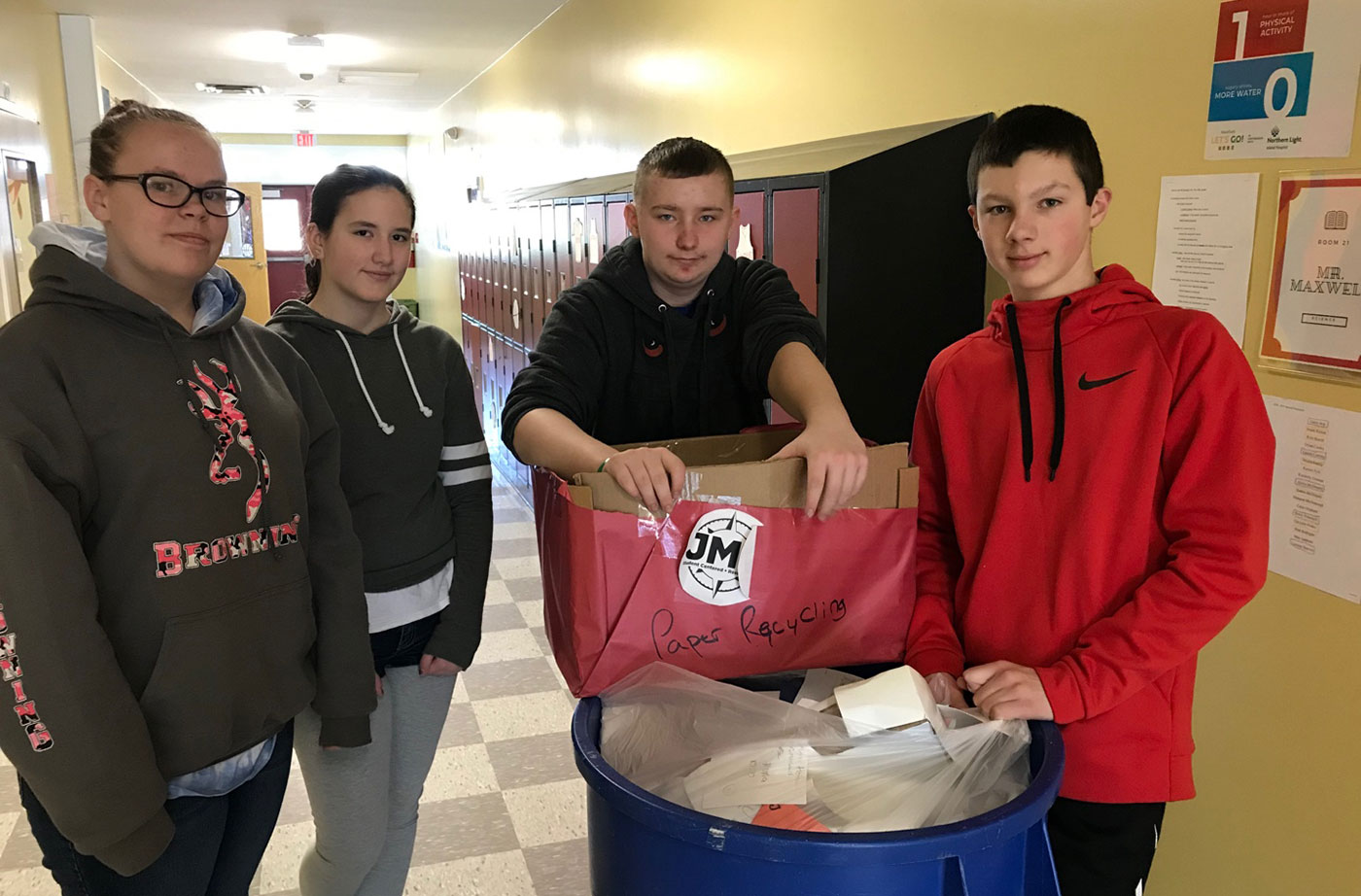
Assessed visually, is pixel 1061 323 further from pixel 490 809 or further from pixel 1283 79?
pixel 490 809

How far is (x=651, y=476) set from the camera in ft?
3.11

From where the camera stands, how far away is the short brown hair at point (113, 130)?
3.76ft

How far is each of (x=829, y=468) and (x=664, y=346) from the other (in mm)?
441

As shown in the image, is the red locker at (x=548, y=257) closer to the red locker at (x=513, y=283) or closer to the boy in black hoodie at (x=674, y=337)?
the red locker at (x=513, y=283)

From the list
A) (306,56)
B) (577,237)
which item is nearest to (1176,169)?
(577,237)

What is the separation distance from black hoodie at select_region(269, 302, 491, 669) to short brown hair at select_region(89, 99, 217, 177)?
0.33 meters

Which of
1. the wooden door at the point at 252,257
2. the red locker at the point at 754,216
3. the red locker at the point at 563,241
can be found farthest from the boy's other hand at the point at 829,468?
the wooden door at the point at 252,257

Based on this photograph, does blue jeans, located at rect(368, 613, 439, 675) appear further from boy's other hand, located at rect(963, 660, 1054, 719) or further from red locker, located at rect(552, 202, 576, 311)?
red locker, located at rect(552, 202, 576, 311)

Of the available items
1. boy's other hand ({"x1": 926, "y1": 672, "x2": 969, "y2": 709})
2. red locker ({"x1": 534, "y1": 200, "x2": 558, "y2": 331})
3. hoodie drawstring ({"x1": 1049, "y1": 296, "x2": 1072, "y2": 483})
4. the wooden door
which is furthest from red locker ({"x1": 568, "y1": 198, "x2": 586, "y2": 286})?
the wooden door

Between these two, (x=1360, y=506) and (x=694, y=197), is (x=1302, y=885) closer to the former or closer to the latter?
(x=1360, y=506)

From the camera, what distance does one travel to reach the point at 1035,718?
0.98 m

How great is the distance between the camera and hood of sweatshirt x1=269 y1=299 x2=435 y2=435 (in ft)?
4.85

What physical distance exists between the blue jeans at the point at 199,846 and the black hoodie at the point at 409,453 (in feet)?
0.99

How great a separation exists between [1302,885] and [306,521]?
1.57 m
